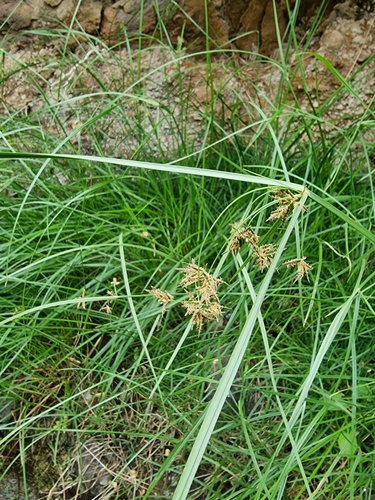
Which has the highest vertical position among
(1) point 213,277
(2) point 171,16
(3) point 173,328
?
(2) point 171,16

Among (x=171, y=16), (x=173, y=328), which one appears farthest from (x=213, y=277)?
(x=171, y=16)

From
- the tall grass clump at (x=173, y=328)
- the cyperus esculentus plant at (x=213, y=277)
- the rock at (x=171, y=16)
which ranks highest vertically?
the rock at (x=171, y=16)

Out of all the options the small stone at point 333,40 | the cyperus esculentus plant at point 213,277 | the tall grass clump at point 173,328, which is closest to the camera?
the cyperus esculentus plant at point 213,277

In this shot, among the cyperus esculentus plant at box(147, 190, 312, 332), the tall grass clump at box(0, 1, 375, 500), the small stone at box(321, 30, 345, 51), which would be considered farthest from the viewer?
the small stone at box(321, 30, 345, 51)

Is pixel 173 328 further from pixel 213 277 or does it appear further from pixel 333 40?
pixel 333 40

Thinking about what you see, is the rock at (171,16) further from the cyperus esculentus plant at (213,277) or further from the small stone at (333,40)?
the cyperus esculentus plant at (213,277)

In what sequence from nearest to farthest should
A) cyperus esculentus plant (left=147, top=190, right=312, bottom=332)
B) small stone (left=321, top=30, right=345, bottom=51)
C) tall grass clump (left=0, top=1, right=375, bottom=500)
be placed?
cyperus esculentus plant (left=147, top=190, right=312, bottom=332) < tall grass clump (left=0, top=1, right=375, bottom=500) < small stone (left=321, top=30, right=345, bottom=51)

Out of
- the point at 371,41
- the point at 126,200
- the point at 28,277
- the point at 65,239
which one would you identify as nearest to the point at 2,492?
the point at 28,277

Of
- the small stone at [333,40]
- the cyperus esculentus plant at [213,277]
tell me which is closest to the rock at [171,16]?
the small stone at [333,40]

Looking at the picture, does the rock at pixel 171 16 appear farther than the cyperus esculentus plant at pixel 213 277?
Yes

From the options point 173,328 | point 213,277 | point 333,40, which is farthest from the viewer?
point 333,40

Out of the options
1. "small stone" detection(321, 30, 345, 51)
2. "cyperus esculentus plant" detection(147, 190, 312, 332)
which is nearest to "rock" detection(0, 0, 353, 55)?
"small stone" detection(321, 30, 345, 51)

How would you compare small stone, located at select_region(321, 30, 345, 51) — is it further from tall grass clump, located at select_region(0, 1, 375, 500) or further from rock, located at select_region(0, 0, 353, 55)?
tall grass clump, located at select_region(0, 1, 375, 500)
